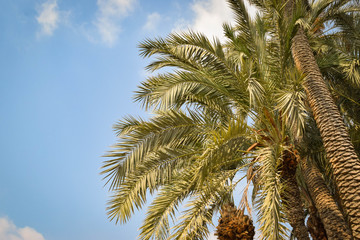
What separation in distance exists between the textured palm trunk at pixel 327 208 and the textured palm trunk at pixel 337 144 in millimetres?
1125

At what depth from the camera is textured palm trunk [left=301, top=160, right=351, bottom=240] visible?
7.12 m

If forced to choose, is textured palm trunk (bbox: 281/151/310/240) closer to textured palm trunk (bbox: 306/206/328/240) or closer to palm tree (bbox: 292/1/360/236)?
palm tree (bbox: 292/1/360/236)

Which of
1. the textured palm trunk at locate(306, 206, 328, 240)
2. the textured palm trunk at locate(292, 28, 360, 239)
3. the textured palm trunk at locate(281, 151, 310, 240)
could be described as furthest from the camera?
the textured palm trunk at locate(306, 206, 328, 240)

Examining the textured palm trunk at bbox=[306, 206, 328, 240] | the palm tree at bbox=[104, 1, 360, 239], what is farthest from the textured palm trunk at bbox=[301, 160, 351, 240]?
the textured palm trunk at bbox=[306, 206, 328, 240]

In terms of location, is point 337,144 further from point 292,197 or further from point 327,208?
point 327,208

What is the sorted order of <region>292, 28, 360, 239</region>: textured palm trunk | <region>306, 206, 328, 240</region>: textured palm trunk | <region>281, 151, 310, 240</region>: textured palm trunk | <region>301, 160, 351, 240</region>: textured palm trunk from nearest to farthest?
<region>292, 28, 360, 239</region>: textured palm trunk → <region>281, 151, 310, 240</region>: textured palm trunk → <region>301, 160, 351, 240</region>: textured palm trunk → <region>306, 206, 328, 240</region>: textured palm trunk

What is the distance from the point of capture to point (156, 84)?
7.98 metres

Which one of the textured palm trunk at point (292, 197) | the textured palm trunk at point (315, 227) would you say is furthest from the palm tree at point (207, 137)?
the textured palm trunk at point (315, 227)

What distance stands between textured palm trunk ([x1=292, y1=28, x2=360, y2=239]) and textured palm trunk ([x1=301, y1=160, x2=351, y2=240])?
1.13 metres

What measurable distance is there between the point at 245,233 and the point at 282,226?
1031 millimetres

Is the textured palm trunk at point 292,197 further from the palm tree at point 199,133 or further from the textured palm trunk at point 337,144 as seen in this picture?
the textured palm trunk at point 337,144

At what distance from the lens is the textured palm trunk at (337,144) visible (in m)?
6.06

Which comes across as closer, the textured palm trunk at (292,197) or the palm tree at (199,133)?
the palm tree at (199,133)

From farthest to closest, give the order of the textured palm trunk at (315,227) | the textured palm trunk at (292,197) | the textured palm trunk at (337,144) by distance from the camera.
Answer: the textured palm trunk at (315,227)
the textured palm trunk at (292,197)
the textured palm trunk at (337,144)
